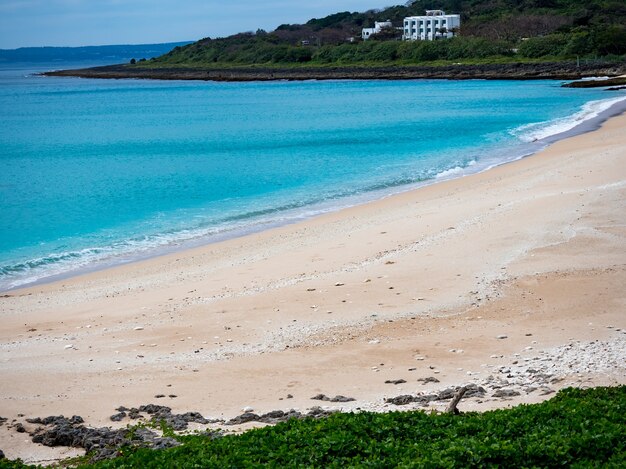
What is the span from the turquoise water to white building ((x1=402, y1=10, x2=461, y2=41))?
64518 mm

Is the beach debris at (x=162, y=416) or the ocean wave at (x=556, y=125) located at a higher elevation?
the beach debris at (x=162, y=416)

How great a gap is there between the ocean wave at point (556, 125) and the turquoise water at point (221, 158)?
16cm

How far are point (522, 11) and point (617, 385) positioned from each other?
466 feet

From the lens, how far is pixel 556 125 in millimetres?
38219

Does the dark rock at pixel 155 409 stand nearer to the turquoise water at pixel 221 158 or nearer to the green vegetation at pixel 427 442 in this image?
the green vegetation at pixel 427 442

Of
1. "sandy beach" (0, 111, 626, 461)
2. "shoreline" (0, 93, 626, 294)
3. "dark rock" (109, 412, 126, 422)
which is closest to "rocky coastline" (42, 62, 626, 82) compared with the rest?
"shoreline" (0, 93, 626, 294)

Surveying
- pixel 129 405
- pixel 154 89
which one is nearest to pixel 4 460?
pixel 129 405

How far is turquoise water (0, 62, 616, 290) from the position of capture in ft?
66.9

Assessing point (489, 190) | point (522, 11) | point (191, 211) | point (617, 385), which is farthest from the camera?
point (522, 11)

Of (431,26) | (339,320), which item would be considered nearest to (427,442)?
(339,320)

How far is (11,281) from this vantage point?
1580 centimetres

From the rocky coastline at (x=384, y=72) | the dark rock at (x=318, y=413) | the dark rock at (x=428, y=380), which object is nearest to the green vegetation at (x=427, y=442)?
the dark rock at (x=318, y=413)

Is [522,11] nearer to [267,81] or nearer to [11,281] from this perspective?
[267,81]

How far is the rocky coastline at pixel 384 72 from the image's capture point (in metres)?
83.1
